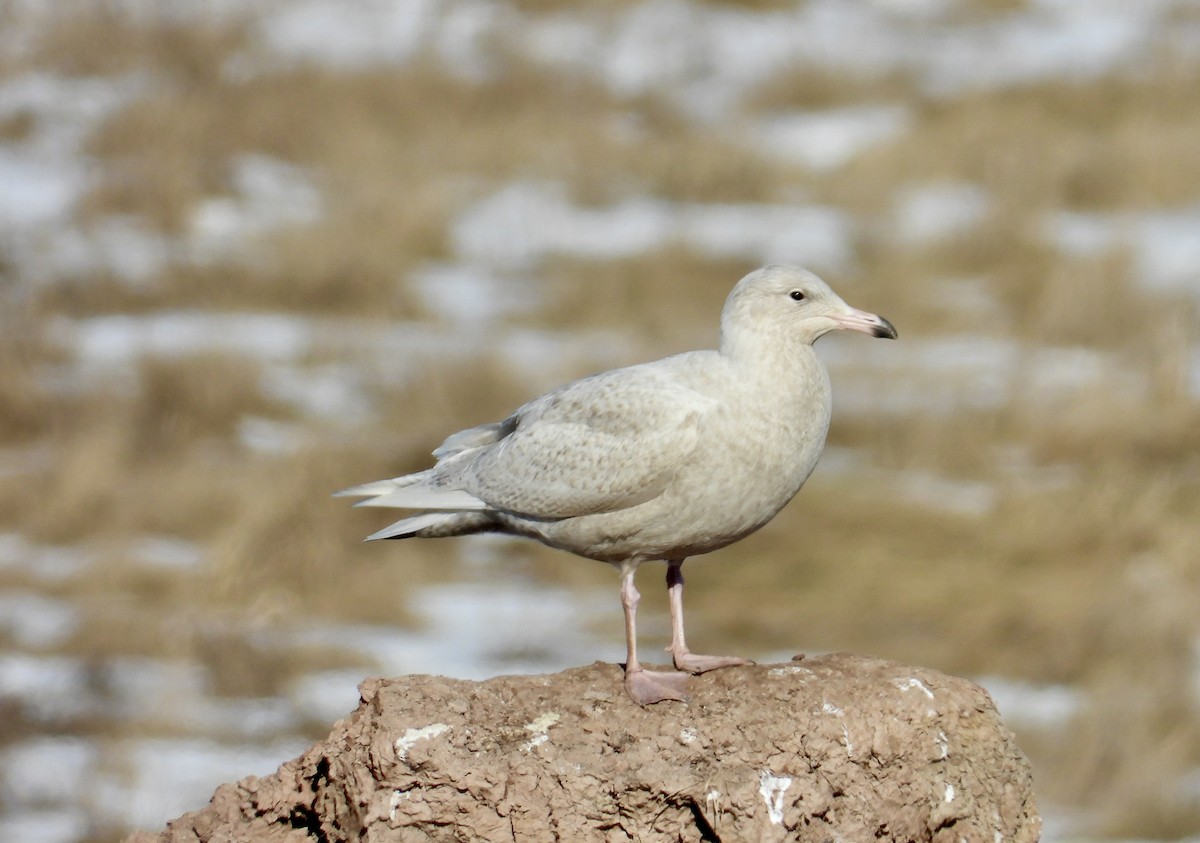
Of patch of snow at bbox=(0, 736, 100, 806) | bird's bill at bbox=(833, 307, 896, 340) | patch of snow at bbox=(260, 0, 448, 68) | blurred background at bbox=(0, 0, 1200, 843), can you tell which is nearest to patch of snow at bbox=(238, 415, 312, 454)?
blurred background at bbox=(0, 0, 1200, 843)

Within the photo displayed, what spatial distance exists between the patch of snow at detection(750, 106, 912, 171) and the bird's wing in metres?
14.4

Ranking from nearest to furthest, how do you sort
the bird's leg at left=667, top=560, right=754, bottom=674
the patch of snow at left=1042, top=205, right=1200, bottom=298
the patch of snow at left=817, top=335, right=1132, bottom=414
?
1. the bird's leg at left=667, top=560, right=754, bottom=674
2. the patch of snow at left=817, top=335, right=1132, bottom=414
3. the patch of snow at left=1042, top=205, right=1200, bottom=298

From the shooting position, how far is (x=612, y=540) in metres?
5.21

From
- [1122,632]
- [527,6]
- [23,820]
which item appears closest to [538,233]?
[527,6]

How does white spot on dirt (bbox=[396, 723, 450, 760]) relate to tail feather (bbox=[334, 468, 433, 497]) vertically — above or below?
below

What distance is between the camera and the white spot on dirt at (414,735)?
473cm

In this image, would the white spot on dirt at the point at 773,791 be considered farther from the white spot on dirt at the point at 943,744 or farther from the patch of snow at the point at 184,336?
the patch of snow at the point at 184,336

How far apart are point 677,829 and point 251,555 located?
7.49m

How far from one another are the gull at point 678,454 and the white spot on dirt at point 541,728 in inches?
10.7

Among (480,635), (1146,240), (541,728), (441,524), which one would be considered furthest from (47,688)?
(1146,240)

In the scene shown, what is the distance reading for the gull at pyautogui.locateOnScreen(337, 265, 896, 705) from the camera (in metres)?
4.97

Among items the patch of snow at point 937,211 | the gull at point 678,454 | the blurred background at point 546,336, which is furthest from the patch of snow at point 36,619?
the patch of snow at point 937,211

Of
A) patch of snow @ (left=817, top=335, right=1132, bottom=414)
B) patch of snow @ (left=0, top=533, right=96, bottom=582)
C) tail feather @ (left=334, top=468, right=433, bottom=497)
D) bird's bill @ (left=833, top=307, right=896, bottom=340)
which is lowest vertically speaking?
tail feather @ (left=334, top=468, right=433, bottom=497)

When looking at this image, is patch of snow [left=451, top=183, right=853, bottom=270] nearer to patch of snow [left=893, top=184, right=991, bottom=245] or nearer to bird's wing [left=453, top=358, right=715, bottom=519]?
patch of snow [left=893, top=184, right=991, bottom=245]
